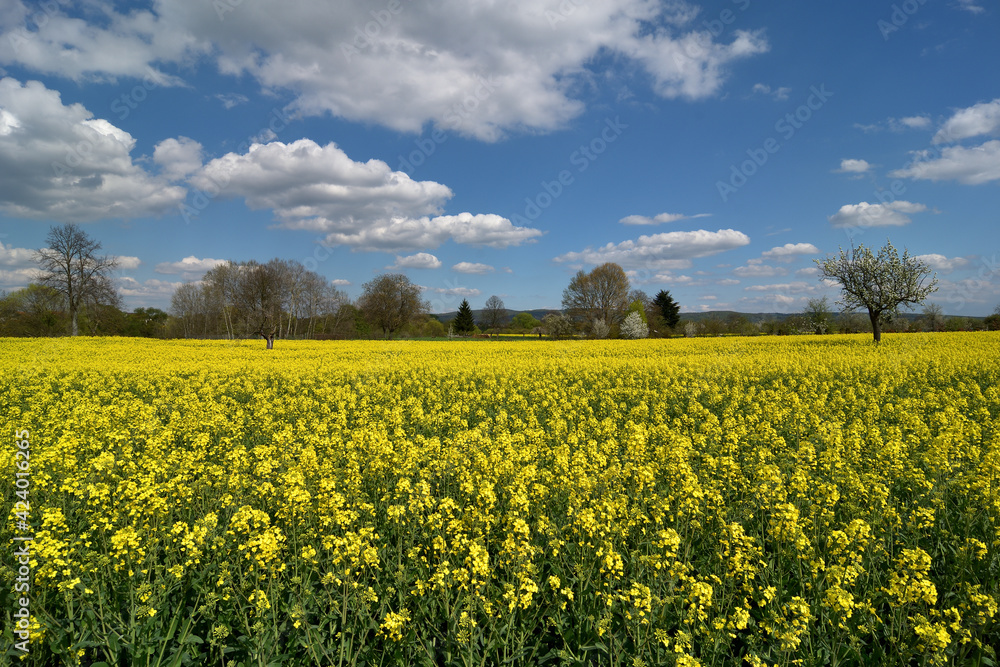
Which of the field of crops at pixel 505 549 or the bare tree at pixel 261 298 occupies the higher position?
the bare tree at pixel 261 298

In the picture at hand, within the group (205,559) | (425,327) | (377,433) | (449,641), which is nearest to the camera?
(449,641)

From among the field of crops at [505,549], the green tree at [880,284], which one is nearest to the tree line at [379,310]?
the green tree at [880,284]

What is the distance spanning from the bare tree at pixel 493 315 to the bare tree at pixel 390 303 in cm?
3131

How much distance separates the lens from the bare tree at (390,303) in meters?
72.9

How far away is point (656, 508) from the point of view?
5008 mm

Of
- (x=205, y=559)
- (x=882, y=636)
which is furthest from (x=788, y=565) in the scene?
(x=205, y=559)

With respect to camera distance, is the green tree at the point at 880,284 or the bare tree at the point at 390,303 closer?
the green tree at the point at 880,284

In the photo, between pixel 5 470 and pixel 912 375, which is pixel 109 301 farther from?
pixel 912 375

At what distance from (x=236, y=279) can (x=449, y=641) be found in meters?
65.8

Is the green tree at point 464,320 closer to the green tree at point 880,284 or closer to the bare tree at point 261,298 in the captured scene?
the bare tree at point 261,298

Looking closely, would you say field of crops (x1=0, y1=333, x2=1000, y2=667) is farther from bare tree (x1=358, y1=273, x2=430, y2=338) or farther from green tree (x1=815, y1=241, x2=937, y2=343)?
bare tree (x1=358, y1=273, x2=430, y2=338)

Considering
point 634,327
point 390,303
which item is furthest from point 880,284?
point 390,303

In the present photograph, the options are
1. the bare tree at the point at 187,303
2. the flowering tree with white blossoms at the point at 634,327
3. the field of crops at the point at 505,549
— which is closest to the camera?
the field of crops at the point at 505,549

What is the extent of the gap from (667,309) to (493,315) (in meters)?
39.6
